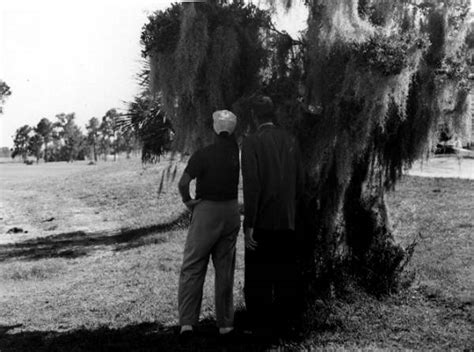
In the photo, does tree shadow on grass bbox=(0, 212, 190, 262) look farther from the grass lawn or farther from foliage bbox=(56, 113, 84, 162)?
foliage bbox=(56, 113, 84, 162)

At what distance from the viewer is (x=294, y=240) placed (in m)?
5.12

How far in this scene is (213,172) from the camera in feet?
16.0

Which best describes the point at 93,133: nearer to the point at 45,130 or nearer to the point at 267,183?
the point at 45,130

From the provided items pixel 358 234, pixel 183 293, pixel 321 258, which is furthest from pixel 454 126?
pixel 183 293

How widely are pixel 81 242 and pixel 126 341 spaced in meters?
8.74

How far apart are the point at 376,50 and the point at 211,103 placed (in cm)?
161

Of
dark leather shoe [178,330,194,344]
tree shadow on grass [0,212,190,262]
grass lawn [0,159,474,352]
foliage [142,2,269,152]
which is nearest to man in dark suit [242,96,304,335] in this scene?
grass lawn [0,159,474,352]

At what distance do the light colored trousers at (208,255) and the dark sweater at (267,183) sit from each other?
0.19m

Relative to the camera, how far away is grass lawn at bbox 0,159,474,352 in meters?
5.10

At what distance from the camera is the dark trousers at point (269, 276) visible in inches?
194

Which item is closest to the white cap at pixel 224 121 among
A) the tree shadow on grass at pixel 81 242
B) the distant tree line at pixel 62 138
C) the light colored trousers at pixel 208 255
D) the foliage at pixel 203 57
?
the light colored trousers at pixel 208 255

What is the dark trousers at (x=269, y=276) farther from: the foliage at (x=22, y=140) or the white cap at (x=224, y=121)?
the foliage at (x=22, y=140)

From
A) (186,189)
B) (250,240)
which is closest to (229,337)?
(250,240)

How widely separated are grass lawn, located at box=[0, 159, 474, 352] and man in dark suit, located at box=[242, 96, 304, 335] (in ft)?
1.12
